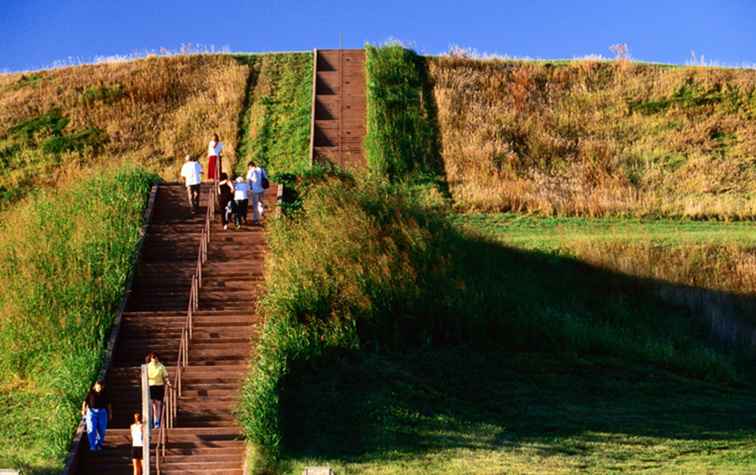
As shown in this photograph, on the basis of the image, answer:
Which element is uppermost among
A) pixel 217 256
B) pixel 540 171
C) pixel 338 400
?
pixel 540 171

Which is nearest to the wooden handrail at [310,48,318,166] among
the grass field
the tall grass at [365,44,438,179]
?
the tall grass at [365,44,438,179]

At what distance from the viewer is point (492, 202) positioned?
140ft

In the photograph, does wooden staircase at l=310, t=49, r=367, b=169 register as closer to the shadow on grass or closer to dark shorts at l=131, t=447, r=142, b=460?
the shadow on grass

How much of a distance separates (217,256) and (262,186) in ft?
7.66

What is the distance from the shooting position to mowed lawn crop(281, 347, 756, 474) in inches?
971

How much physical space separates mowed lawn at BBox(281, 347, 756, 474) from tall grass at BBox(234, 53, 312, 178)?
14902 millimetres

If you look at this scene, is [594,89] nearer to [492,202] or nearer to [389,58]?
[389,58]

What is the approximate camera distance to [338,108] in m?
49.3

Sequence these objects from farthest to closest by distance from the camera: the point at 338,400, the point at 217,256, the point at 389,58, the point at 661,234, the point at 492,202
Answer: the point at 389,58, the point at 492,202, the point at 661,234, the point at 217,256, the point at 338,400

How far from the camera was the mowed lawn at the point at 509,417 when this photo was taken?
24.7m

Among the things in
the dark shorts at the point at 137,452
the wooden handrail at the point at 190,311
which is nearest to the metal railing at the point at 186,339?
the wooden handrail at the point at 190,311

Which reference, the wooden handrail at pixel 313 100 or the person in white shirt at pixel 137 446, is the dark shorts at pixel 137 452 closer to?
the person in white shirt at pixel 137 446

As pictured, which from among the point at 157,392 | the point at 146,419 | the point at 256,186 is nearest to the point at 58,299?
the point at 256,186

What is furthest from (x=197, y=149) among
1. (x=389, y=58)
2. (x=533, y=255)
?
(x=533, y=255)
